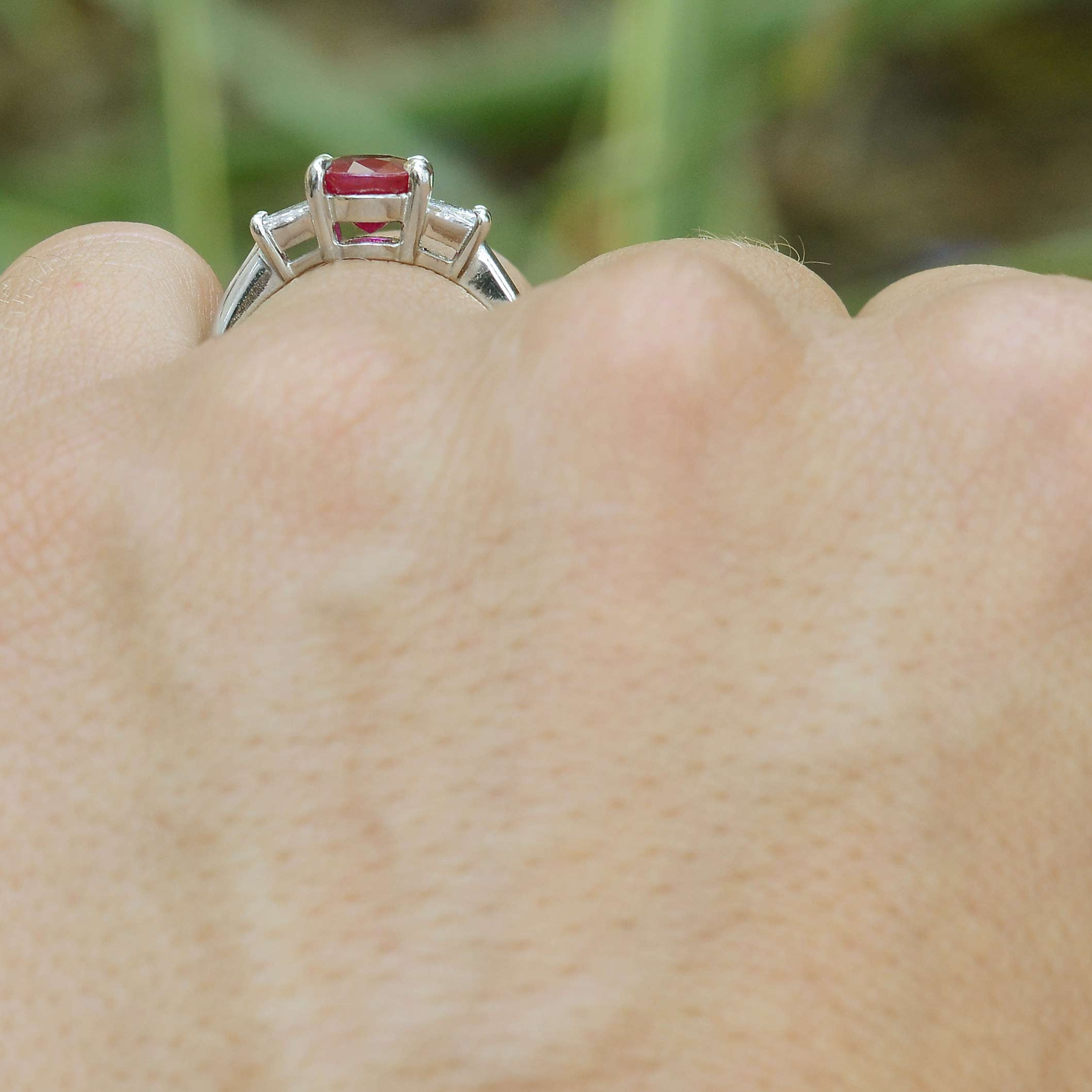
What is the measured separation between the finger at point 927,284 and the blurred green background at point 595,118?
0.20 metres

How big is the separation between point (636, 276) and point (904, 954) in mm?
184

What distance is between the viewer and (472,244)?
0.42m

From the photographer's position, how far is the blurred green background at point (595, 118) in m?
0.72

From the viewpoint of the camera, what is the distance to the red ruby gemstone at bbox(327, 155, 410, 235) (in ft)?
1.29

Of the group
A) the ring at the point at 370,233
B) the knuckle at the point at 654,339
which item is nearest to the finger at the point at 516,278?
the ring at the point at 370,233

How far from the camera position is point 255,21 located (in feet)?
2.76

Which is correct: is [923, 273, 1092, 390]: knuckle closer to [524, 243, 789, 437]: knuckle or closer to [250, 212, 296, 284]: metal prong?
[524, 243, 789, 437]: knuckle

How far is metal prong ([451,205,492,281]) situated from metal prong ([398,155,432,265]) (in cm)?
1

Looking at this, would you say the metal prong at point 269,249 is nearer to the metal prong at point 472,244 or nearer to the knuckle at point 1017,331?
the metal prong at point 472,244

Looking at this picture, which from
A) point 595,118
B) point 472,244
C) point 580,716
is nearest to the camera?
point 580,716

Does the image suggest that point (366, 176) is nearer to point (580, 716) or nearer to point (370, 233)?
point (370, 233)

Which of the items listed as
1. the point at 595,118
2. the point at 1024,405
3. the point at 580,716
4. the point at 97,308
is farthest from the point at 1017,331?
the point at 595,118

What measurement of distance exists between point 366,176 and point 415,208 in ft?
0.06

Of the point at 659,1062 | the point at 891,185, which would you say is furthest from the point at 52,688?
the point at 891,185
